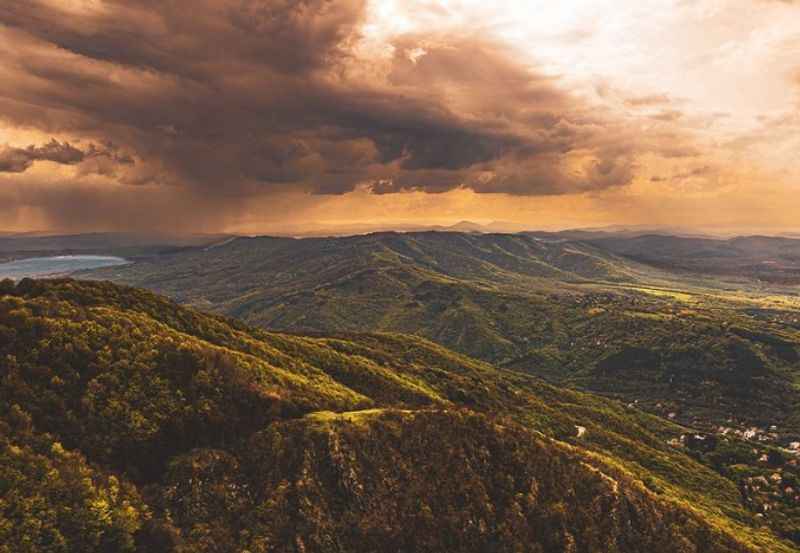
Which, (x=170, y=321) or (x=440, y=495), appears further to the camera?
(x=170, y=321)

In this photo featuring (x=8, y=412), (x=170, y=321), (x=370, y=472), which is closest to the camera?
(x=8, y=412)

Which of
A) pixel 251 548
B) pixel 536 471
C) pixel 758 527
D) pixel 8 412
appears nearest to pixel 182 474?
pixel 251 548

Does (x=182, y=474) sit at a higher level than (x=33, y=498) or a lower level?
lower

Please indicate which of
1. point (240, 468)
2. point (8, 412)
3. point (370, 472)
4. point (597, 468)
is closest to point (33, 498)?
point (8, 412)

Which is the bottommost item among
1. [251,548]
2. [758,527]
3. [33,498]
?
[758,527]

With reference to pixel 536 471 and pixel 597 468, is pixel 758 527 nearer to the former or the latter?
pixel 597 468

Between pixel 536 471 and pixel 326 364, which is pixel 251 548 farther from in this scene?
pixel 326 364

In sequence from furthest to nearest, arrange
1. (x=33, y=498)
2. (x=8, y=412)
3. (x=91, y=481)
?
(x=8, y=412) < (x=91, y=481) < (x=33, y=498)
